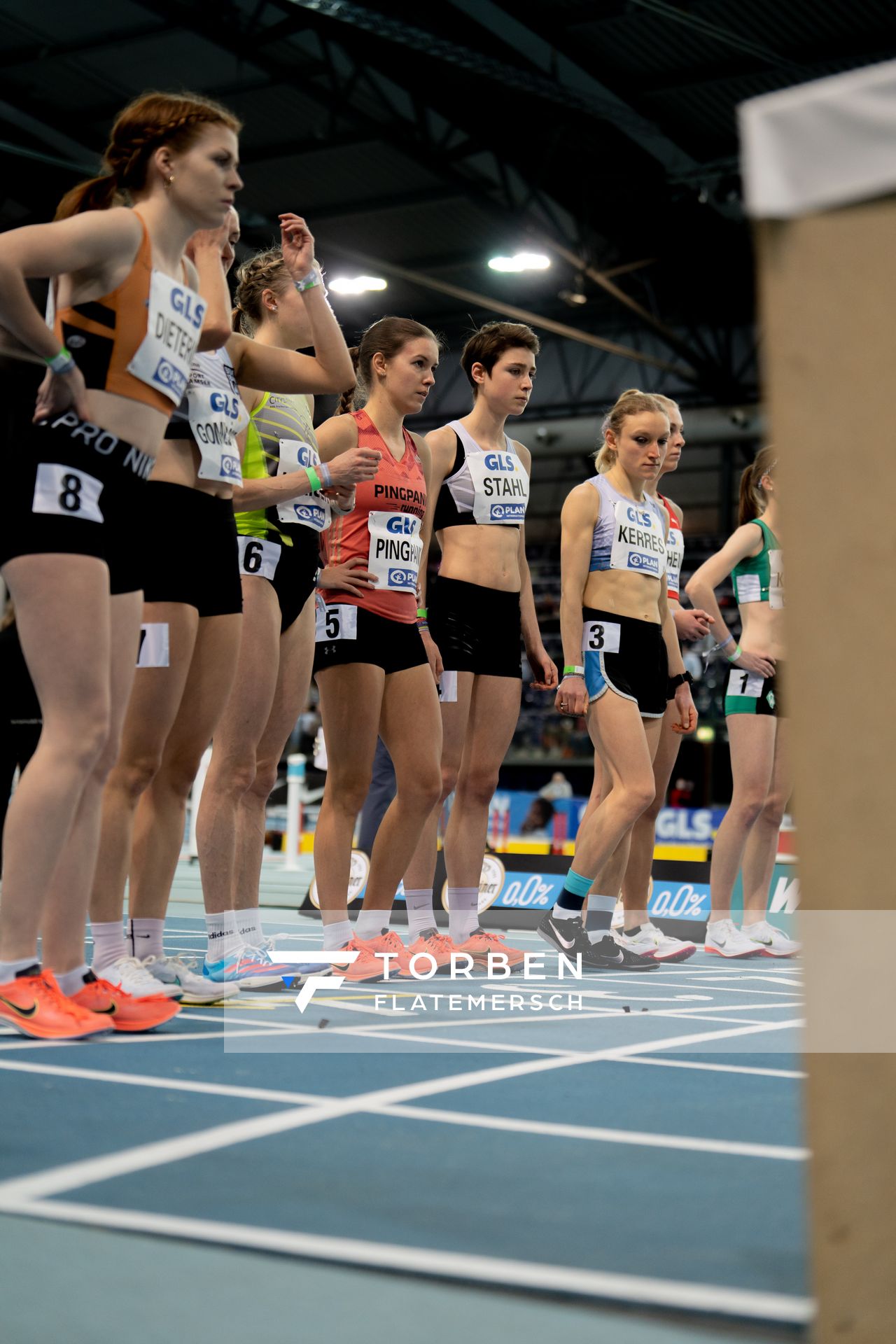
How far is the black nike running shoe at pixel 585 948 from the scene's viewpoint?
15.1 ft

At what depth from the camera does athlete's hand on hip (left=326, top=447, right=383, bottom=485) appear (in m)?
3.54

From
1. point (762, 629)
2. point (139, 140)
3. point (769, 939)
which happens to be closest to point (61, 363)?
point (139, 140)

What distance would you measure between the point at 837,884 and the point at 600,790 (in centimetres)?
403

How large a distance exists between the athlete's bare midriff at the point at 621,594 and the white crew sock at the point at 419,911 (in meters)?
1.17

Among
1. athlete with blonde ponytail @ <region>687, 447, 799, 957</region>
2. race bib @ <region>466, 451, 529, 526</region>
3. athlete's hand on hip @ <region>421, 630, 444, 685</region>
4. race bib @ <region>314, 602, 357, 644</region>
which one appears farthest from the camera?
athlete with blonde ponytail @ <region>687, 447, 799, 957</region>

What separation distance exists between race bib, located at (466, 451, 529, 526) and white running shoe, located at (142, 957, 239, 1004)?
6.47ft

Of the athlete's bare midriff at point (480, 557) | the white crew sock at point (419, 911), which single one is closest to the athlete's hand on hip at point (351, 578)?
the athlete's bare midriff at point (480, 557)

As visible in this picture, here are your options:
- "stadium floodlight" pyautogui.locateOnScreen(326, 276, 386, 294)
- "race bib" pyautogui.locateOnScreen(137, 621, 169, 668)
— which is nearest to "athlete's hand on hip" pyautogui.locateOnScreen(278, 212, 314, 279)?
"race bib" pyautogui.locateOnScreen(137, 621, 169, 668)

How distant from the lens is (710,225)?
1564 cm

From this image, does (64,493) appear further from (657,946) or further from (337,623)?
(657,946)

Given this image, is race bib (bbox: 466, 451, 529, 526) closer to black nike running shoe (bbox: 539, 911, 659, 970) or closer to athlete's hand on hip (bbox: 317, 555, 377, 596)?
athlete's hand on hip (bbox: 317, 555, 377, 596)

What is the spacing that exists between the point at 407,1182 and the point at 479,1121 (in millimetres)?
358

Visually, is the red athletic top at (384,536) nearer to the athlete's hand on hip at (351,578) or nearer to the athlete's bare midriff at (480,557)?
the athlete's hand on hip at (351,578)

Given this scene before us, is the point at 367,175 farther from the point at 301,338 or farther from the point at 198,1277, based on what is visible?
the point at 198,1277
